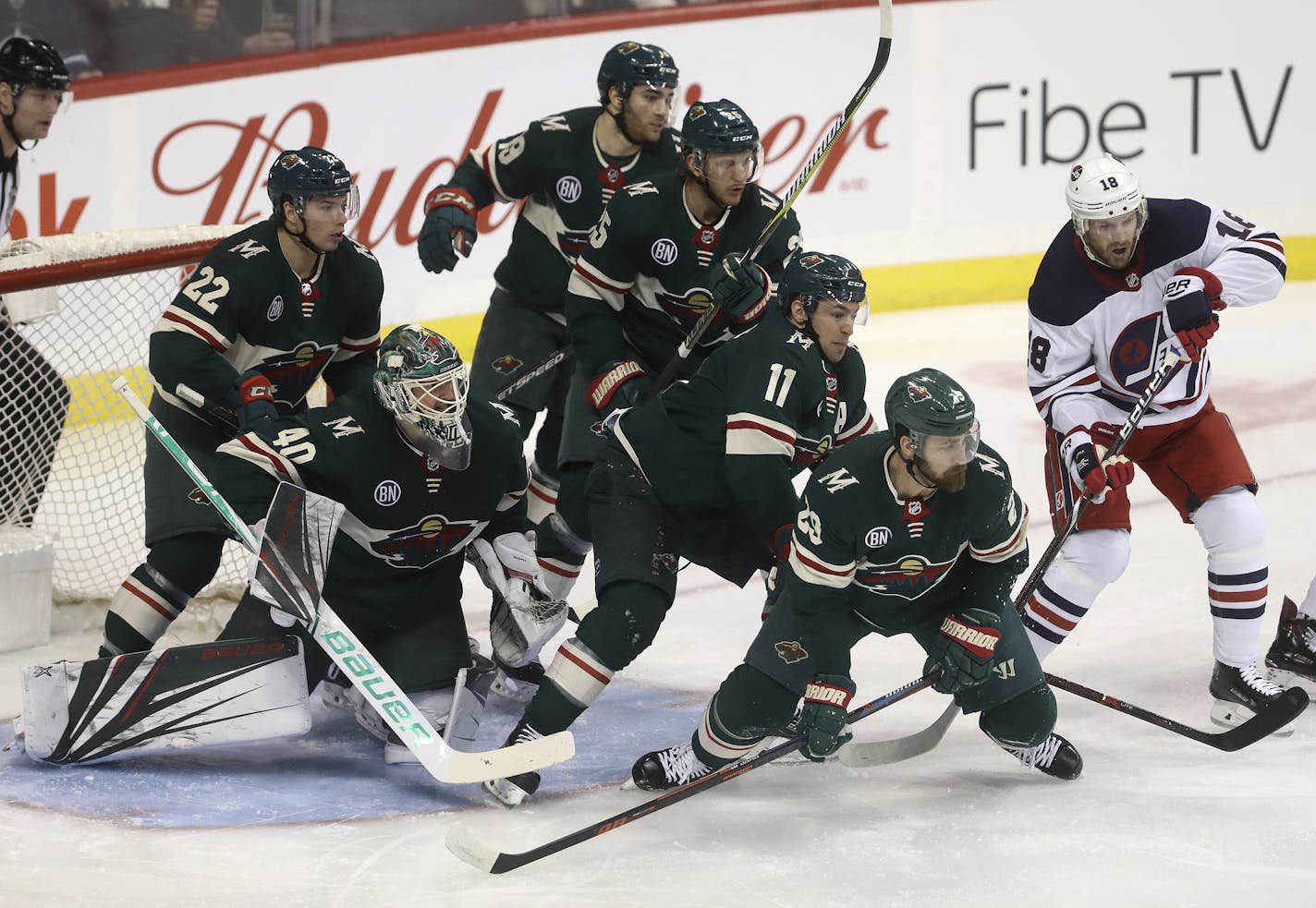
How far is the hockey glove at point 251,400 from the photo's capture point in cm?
349

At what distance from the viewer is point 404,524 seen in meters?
3.44

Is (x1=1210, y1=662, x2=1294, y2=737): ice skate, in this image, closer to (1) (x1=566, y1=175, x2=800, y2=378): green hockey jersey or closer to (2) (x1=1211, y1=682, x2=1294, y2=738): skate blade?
(2) (x1=1211, y1=682, x2=1294, y2=738): skate blade

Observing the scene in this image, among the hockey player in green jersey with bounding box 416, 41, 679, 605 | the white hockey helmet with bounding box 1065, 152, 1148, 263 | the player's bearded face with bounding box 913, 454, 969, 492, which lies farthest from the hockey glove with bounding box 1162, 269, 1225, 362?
the hockey player in green jersey with bounding box 416, 41, 679, 605

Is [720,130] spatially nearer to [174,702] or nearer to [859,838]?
[859,838]

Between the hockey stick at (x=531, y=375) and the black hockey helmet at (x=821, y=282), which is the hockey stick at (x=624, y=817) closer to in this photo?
the black hockey helmet at (x=821, y=282)

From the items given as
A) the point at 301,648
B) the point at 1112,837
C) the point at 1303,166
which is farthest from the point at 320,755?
the point at 1303,166

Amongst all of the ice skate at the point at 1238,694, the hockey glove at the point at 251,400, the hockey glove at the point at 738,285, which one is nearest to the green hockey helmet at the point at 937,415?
the hockey glove at the point at 738,285

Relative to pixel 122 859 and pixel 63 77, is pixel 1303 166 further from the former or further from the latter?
pixel 122 859

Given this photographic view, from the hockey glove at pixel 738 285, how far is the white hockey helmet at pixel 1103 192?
2.06ft

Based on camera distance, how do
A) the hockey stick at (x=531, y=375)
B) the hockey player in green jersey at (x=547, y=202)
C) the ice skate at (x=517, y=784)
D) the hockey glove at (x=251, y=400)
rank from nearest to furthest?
the ice skate at (x=517, y=784)
the hockey glove at (x=251, y=400)
the hockey player in green jersey at (x=547, y=202)
the hockey stick at (x=531, y=375)

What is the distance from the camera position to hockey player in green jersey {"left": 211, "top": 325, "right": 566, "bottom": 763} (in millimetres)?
3342

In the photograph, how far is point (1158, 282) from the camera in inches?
143

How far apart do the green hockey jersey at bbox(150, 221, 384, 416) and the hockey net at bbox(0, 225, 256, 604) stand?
575 mm

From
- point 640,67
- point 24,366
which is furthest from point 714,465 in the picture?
point 24,366
